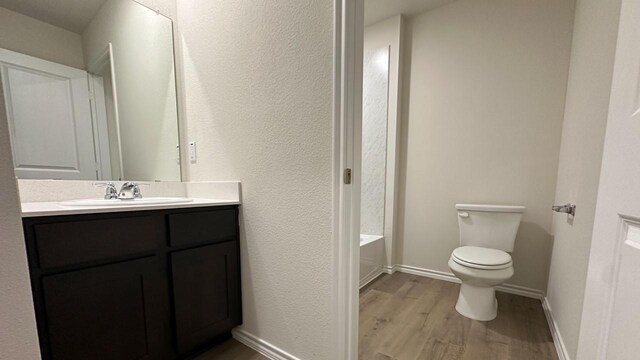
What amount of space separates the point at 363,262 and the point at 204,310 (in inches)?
48.4

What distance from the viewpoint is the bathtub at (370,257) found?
6.65 ft

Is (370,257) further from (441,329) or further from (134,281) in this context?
(134,281)

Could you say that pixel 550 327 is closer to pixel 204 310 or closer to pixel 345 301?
pixel 345 301

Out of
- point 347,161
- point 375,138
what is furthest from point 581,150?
point 375,138

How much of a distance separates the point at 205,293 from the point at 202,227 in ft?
1.13

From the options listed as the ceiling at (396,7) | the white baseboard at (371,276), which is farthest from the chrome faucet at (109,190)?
the ceiling at (396,7)

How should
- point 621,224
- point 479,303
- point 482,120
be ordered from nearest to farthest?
point 621,224, point 479,303, point 482,120

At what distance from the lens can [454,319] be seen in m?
1.60

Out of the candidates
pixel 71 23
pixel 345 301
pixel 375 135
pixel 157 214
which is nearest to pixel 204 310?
pixel 157 214

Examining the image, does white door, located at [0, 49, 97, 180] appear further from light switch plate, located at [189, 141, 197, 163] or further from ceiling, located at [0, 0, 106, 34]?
light switch plate, located at [189, 141, 197, 163]

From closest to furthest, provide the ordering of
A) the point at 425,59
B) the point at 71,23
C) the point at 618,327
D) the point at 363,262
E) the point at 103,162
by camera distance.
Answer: the point at 618,327 < the point at 71,23 < the point at 103,162 < the point at 363,262 < the point at 425,59

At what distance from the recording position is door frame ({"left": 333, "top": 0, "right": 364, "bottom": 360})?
0.96 metres

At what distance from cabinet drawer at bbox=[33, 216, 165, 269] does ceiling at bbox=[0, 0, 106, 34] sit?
1.04 metres

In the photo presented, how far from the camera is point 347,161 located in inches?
39.9
